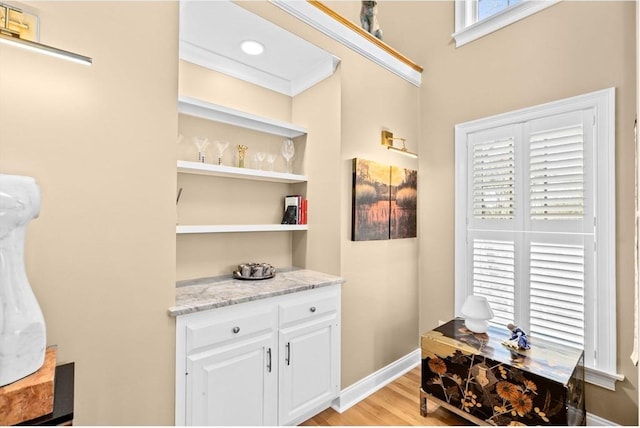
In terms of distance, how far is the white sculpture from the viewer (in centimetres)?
88

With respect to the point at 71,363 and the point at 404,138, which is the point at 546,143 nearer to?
the point at 404,138


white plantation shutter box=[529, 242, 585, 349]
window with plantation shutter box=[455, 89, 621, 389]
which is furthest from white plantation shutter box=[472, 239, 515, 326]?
white plantation shutter box=[529, 242, 585, 349]

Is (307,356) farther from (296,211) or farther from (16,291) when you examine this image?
(16,291)

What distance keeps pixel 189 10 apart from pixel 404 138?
1999mm

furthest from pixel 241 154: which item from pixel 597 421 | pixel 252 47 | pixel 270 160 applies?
pixel 597 421

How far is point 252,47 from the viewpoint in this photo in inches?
84.1

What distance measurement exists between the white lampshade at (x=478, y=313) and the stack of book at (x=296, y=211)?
140 cm

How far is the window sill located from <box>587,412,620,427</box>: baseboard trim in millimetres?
222

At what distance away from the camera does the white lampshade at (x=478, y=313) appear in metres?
2.09

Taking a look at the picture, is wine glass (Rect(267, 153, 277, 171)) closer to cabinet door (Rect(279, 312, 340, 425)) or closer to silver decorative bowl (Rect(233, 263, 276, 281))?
silver decorative bowl (Rect(233, 263, 276, 281))

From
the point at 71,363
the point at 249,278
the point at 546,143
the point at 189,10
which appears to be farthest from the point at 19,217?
the point at 546,143

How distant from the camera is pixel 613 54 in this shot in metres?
1.91

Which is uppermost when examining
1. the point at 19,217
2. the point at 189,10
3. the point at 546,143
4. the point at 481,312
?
the point at 189,10

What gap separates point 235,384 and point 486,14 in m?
3.54
